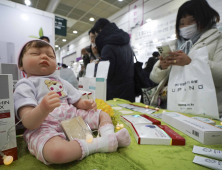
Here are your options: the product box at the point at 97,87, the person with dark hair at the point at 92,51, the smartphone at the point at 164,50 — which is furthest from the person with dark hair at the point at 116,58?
the smartphone at the point at 164,50

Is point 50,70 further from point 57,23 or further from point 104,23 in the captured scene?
point 57,23

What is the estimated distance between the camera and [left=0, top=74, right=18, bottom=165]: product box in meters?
0.38

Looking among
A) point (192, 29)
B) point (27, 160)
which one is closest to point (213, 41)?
point (192, 29)

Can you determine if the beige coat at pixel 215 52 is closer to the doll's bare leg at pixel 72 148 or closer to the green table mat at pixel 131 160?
the green table mat at pixel 131 160

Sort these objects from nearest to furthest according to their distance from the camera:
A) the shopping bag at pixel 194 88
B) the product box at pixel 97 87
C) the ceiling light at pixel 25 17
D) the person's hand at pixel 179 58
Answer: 1. the shopping bag at pixel 194 88
2. the person's hand at pixel 179 58
3. the product box at pixel 97 87
4. the ceiling light at pixel 25 17

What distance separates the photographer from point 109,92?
1514 millimetres

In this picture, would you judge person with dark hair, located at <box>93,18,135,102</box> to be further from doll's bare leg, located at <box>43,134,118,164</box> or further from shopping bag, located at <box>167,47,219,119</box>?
doll's bare leg, located at <box>43,134,118,164</box>

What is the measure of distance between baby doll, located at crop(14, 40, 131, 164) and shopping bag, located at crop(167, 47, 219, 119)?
2.09ft

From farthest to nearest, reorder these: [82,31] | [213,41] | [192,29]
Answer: [82,31]
[192,29]
[213,41]

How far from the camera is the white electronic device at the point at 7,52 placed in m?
1.35

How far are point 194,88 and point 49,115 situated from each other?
0.91 meters

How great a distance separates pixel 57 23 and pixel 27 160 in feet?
11.5

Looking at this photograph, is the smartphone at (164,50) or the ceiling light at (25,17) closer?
the smartphone at (164,50)

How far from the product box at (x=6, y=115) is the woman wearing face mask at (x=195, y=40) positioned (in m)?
1.02
